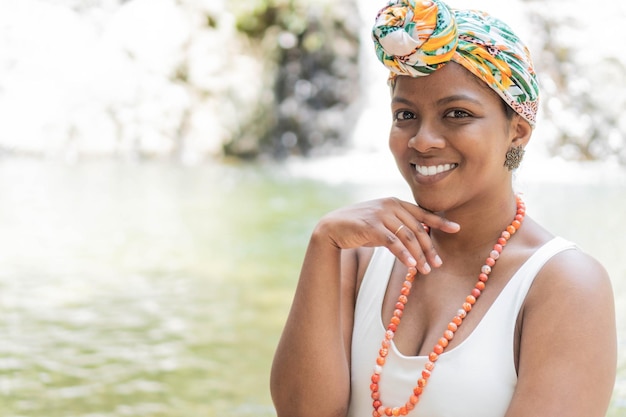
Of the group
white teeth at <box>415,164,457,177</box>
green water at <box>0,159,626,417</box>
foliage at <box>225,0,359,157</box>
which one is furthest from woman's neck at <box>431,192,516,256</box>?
foliage at <box>225,0,359,157</box>

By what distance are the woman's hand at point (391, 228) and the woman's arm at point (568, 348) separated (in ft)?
0.94

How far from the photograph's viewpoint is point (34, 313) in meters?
6.63

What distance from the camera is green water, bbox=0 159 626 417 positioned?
5141mm

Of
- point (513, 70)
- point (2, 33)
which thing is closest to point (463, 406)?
point (513, 70)

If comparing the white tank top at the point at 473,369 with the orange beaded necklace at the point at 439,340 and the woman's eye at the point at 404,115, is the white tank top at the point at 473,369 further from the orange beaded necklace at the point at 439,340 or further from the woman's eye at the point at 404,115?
the woman's eye at the point at 404,115

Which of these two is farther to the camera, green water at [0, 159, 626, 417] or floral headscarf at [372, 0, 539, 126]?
green water at [0, 159, 626, 417]

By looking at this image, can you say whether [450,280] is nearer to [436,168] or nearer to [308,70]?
[436,168]

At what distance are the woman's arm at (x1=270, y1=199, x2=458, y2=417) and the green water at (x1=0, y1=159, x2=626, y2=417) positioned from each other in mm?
2577

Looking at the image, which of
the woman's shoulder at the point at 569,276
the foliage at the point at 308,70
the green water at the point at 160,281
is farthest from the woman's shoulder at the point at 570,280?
the foliage at the point at 308,70

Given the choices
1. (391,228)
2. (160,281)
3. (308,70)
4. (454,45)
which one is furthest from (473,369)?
Result: (308,70)

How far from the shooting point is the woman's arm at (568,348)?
1.87 meters

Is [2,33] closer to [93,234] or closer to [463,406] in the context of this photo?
[93,234]

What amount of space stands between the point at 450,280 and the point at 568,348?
40cm

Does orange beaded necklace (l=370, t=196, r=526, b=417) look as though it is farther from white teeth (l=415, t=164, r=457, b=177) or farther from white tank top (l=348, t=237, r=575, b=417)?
white teeth (l=415, t=164, r=457, b=177)
